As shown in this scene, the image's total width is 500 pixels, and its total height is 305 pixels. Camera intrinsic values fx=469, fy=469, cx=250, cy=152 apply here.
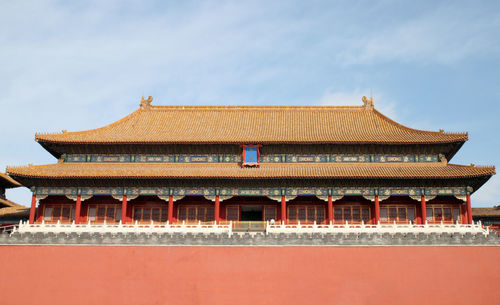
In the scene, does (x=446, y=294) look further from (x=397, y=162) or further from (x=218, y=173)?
(x=218, y=173)

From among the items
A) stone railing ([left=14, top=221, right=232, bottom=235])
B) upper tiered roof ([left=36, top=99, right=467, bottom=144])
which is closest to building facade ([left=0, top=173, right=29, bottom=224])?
upper tiered roof ([left=36, top=99, right=467, bottom=144])

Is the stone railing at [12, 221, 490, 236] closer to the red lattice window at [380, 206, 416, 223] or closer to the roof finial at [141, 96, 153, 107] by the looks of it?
Result: the red lattice window at [380, 206, 416, 223]

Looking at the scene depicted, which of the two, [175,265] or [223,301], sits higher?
[175,265]

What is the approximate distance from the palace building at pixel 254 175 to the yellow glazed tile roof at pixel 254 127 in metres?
0.12

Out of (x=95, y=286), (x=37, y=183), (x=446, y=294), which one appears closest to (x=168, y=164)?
(x=37, y=183)

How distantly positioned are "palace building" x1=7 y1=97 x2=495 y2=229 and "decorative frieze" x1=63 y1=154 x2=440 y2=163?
0.19 ft

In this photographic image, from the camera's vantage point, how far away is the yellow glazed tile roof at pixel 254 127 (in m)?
26.4

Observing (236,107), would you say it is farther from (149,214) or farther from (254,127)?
(149,214)

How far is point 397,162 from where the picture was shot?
86.9 ft

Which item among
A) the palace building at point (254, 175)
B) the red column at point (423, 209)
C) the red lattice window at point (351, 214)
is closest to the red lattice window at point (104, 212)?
the palace building at point (254, 175)

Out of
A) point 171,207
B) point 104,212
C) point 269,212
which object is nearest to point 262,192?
point 269,212

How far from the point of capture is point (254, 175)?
80.3 ft

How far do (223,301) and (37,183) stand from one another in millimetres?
12895

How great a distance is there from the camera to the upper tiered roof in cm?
2630
